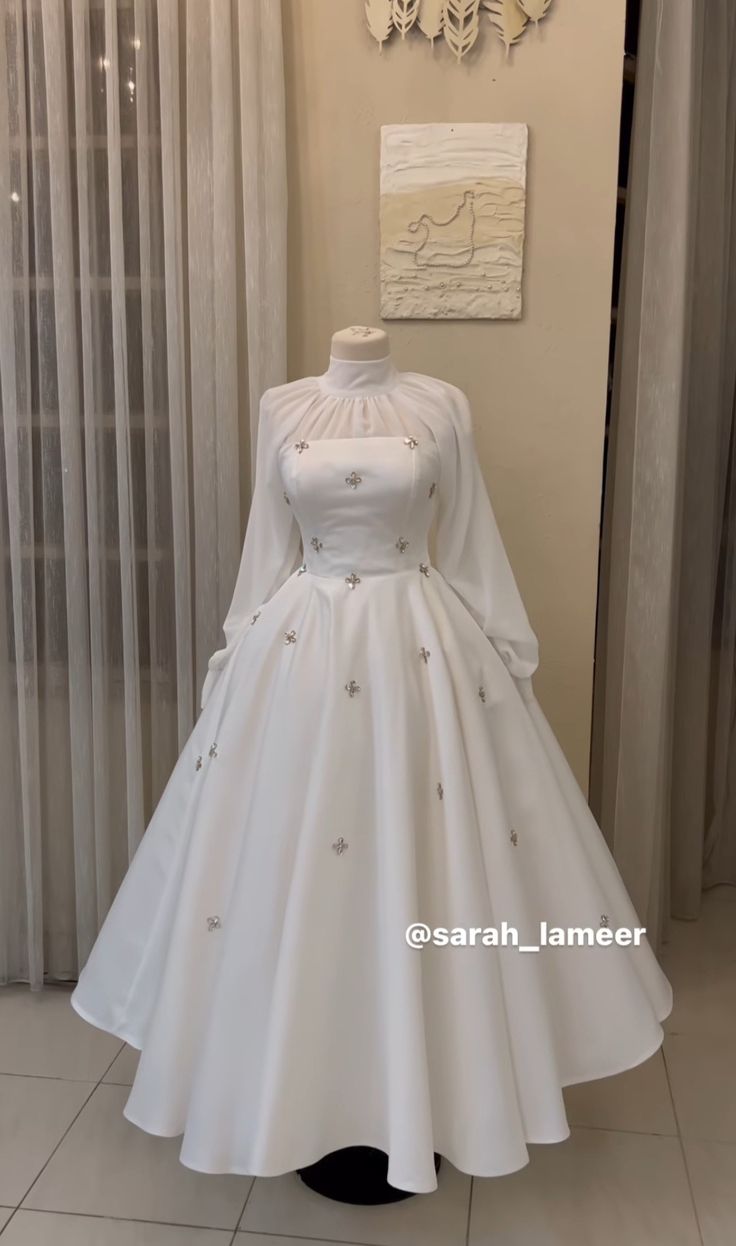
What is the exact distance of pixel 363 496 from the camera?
1469 mm

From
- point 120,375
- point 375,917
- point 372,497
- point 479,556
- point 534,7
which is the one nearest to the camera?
point 375,917

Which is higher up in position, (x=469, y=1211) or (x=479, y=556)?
(x=479, y=556)

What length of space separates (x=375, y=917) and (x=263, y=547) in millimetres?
608

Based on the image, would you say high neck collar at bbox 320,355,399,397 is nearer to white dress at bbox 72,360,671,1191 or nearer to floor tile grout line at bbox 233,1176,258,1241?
white dress at bbox 72,360,671,1191

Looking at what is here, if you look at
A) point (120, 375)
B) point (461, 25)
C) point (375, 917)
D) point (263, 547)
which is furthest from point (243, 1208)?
point (461, 25)

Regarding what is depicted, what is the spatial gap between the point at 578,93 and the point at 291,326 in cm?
65

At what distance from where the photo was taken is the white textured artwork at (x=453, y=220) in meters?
1.83

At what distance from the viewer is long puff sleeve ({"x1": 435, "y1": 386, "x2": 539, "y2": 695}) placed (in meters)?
1.56

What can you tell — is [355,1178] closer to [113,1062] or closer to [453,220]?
[113,1062]

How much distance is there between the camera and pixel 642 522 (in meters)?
1.95

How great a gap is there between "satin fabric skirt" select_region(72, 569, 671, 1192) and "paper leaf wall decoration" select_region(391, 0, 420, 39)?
3.40 ft

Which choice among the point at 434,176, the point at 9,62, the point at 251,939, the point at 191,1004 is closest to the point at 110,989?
the point at 191,1004

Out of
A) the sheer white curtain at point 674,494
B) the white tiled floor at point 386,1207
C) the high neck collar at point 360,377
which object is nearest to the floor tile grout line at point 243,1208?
the white tiled floor at point 386,1207

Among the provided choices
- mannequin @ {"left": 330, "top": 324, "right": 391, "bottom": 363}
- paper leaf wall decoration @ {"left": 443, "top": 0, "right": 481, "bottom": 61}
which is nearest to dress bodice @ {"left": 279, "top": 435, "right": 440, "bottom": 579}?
mannequin @ {"left": 330, "top": 324, "right": 391, "bottom": 363}
